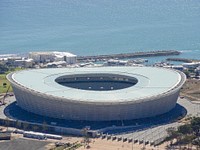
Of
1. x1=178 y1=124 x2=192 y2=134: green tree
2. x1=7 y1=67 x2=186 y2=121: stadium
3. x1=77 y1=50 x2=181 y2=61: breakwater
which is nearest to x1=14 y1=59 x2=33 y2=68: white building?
x1=77 y1=50 x2=181 y2=61: breakwater

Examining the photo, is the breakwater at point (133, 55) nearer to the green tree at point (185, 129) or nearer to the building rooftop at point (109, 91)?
the building rooftop at point (109, 91)

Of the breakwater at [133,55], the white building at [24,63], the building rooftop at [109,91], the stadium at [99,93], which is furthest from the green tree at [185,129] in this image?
the breakwater at [133,55]

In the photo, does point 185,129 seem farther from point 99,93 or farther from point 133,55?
point 133,55

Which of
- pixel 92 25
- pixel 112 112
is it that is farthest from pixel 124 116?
pixel 92 25

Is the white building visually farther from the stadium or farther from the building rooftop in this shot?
the stadium

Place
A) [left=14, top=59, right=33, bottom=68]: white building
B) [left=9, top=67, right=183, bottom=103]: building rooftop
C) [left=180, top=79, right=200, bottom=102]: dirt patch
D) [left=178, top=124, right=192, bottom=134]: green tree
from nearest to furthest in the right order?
[left=178, top=124, right=192, bottom=134]: green tree < [left=9, top=67, right=183, bottom=103]: building rooftop < [left=180, top=79, right=200, bottom=102]: dirt patch < [left=14, top=59, right=33, bottom=68]: white building

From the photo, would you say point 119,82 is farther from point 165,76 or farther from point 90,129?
point 90,129

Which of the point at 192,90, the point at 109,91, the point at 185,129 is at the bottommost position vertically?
the point at 192,90

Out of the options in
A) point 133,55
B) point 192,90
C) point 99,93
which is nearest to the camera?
point 99,93

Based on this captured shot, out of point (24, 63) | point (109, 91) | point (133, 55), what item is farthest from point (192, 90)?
point (133, 55)
